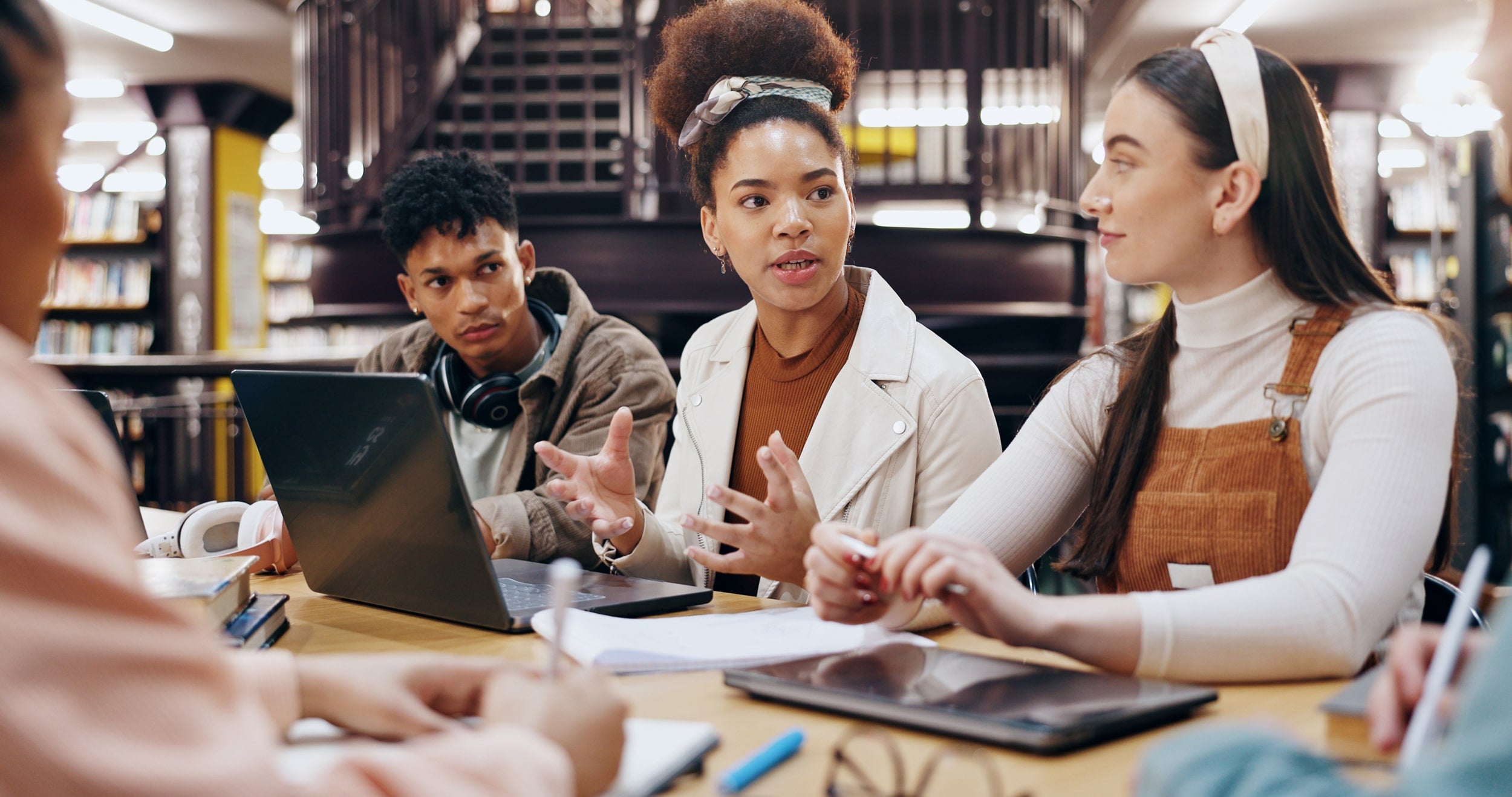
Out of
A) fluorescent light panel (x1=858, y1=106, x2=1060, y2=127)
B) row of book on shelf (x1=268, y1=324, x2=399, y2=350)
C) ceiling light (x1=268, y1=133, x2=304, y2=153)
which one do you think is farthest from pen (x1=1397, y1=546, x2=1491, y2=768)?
ceiling light (x1=268, y1=133, x2=304, y2=153)

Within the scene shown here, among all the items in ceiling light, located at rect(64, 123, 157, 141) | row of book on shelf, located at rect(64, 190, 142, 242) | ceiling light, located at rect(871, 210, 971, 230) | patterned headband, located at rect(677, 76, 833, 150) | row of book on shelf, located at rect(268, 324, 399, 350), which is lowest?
row of book on shelf, located at rect(268, 324, 399, 350)

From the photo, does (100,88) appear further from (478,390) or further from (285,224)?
(478,390)

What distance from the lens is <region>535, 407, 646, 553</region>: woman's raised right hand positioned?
1.43 m

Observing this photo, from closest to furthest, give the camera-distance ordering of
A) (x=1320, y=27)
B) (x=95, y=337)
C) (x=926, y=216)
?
1. (x=1320, y=27)
2. (x=95, y=337)
3. (x=926, y=216)

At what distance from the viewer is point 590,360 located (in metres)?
2.04

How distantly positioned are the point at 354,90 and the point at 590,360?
5188 mm

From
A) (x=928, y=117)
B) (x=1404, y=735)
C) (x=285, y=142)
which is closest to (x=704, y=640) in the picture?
(x=1404, y=735)

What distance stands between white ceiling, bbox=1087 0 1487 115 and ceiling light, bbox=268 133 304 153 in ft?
21.5

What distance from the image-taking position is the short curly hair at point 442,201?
2.06m

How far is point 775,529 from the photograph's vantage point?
4.33ft

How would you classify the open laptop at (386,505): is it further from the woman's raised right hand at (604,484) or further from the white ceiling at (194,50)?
the white ceiling at (194,50)

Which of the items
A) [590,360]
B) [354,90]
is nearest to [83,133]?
[354,90]

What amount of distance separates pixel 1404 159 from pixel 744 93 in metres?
11.0

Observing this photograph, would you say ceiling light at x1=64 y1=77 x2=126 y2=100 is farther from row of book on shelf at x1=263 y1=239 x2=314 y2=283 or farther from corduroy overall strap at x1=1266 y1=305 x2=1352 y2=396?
corduroy overall strap at x1=1266 y1=305 x2=1352 y2=396
